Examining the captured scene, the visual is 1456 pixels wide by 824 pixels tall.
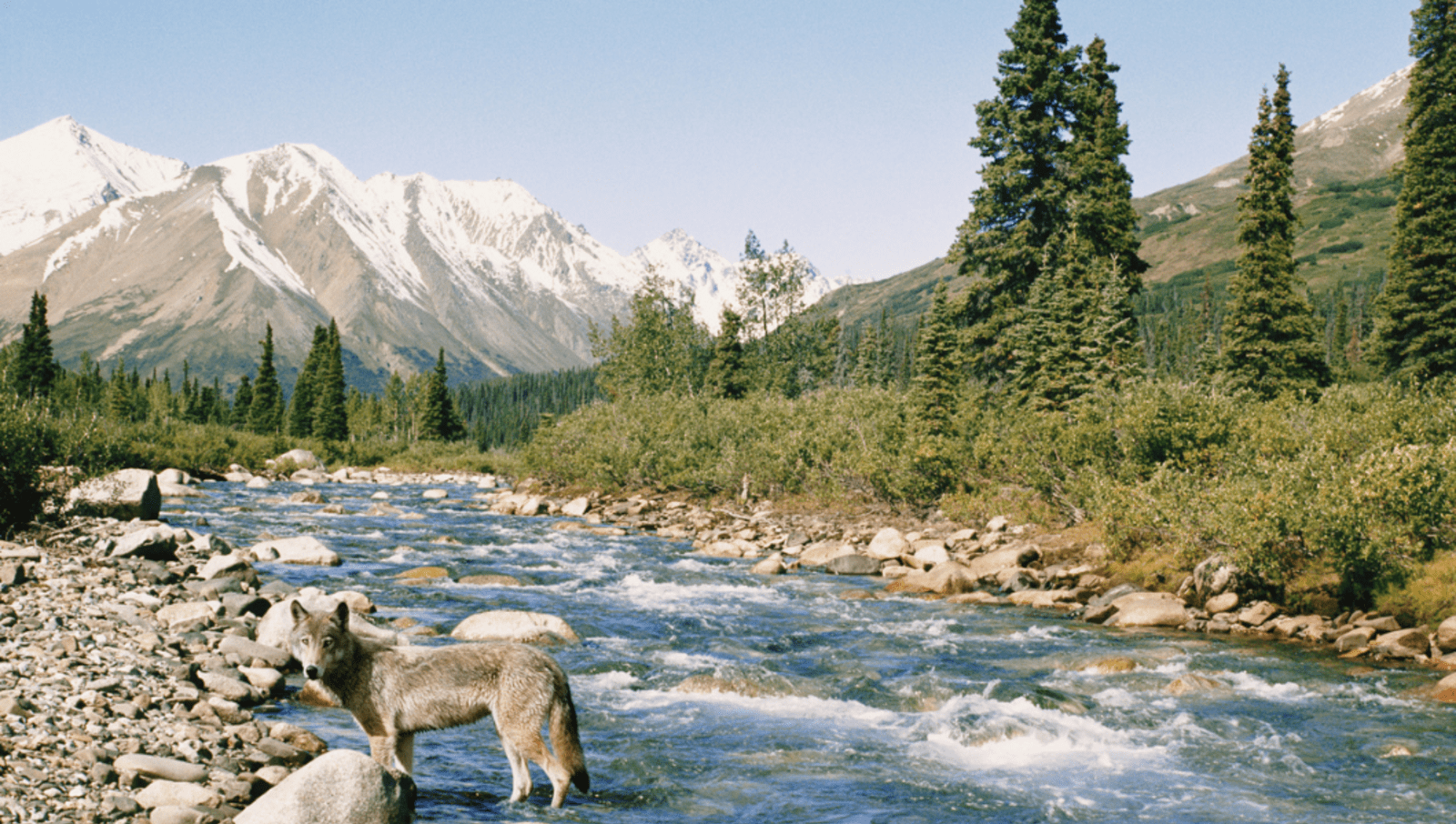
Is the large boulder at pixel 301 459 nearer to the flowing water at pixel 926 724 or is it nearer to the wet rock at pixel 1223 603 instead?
the flowing water at pixel 926 724

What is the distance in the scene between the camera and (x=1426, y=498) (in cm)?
1656

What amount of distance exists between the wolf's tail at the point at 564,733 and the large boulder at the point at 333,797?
1330 millimetres

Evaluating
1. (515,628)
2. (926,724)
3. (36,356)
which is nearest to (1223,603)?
(926,724)

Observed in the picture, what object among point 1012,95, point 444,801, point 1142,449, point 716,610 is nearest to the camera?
point 444,801

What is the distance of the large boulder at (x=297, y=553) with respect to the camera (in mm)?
22266

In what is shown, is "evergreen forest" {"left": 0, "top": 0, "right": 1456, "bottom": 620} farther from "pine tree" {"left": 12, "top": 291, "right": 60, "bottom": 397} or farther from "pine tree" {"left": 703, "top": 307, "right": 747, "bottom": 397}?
"pine tree" {"left": 12, "top": 291, "right": 60, "bottom": 397}

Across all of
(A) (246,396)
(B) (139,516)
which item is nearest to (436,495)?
(B) (139,516)

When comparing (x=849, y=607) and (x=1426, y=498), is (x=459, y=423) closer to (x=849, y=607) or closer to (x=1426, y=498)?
(x=849, y=607)

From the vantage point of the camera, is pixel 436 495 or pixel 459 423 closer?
pixel 436 495

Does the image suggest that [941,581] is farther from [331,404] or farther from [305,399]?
[305,399]

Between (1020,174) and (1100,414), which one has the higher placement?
(1020,174)

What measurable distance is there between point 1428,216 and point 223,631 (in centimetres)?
4797

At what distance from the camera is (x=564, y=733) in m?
7.86

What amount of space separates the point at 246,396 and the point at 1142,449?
416 ft
